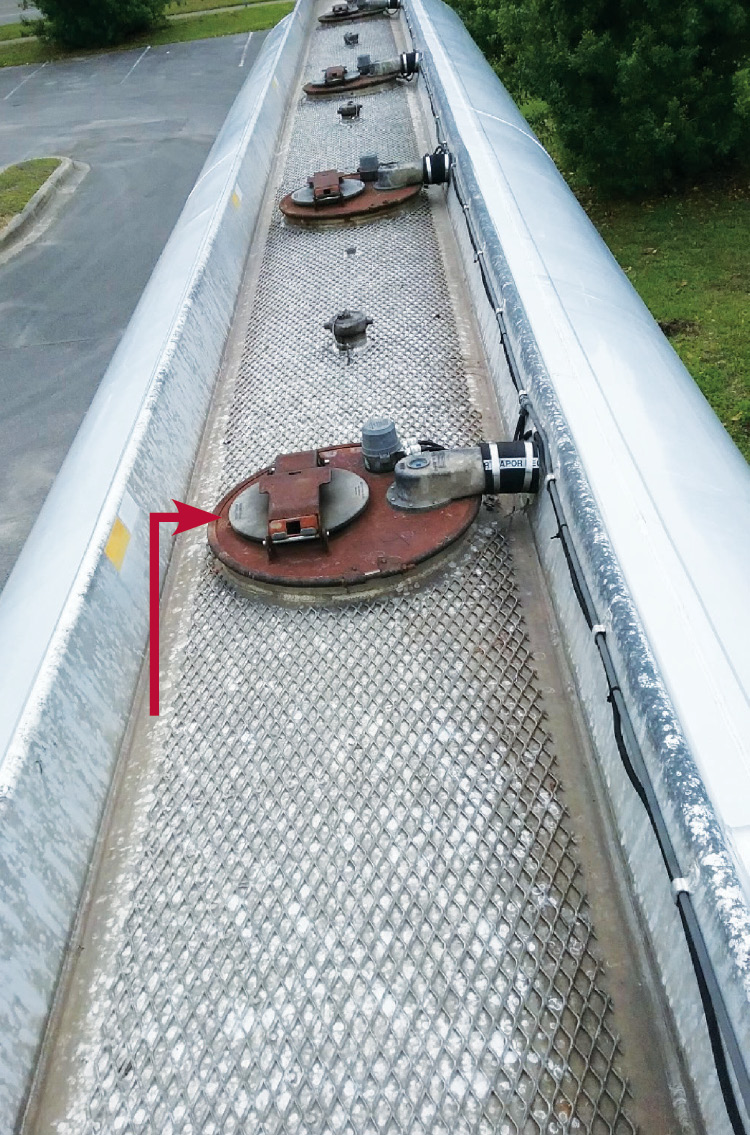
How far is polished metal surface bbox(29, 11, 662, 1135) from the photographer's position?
1.26m

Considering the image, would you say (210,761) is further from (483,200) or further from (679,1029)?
(483,200)

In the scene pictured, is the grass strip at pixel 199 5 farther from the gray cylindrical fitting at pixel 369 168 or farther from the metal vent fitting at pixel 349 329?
the metal vent fitting at pixel 349 329

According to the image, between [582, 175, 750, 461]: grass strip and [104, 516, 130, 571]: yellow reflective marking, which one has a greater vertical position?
[104, 516, 130, 571]: yellow reflective marking

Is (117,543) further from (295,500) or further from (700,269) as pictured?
(700,269)

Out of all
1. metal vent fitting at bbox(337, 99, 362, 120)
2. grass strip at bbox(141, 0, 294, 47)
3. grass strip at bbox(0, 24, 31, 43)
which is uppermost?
grass strip at bbox(0, 24, 31, 43)

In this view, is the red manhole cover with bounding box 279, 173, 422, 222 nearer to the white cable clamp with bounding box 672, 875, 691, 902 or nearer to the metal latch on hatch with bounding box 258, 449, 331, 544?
the metal latch on hatch with bounding box 258, 449, 331, 544

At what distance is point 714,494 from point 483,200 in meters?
1.86

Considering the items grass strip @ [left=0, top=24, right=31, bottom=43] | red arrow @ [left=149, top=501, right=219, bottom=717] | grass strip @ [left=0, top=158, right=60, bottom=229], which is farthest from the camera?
grass strip @ [left=0, top=24, right=31, bottom=43]

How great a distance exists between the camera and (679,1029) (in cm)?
121

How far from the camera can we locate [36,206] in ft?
35.1

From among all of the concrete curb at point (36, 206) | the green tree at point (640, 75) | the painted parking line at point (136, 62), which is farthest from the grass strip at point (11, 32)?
the green tree at point (640, 75)

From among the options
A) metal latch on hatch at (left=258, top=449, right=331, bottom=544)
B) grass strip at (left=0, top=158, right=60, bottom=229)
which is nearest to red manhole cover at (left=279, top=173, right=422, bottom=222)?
metal latch on hatch at (left=258, top=449, right=331, bottom=544)

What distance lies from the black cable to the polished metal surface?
260 mm

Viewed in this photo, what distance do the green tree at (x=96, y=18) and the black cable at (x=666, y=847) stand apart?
2425 centimetres
